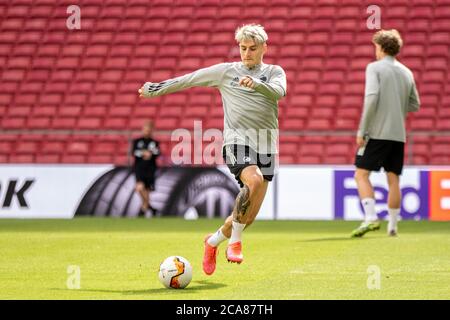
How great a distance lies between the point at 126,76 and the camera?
22.8 metres

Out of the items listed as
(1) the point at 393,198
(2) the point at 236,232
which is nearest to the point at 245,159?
(2) the point at 236,232

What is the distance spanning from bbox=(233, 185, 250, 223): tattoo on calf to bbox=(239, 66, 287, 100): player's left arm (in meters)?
0.76

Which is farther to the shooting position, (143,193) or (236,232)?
(143,193)

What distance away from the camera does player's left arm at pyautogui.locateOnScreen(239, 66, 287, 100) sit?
25.9 ft

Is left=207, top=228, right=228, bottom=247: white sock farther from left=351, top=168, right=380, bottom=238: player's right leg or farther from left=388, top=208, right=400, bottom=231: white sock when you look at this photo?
left=388, top=208, right=400, bottom=231: white sock

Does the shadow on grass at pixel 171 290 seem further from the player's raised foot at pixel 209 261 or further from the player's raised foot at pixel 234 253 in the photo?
the player's raised foot at pixel 234 253

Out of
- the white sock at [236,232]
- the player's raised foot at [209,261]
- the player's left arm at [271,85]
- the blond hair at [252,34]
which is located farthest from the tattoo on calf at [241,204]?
the blond hair at [252,34]

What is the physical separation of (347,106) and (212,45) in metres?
3.64

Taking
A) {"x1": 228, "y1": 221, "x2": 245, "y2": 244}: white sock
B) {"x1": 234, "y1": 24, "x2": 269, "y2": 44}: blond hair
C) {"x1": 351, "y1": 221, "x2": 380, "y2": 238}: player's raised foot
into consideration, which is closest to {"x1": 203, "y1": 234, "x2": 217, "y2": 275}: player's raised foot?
{"x1": 228, "y1": 221, "x2": 245, "y2": 244}: white sock

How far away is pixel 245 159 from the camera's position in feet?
27.5

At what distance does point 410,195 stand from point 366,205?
15.3ft

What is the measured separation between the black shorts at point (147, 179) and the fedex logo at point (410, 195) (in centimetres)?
307

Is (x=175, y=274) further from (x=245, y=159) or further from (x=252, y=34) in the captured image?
(x=252, y=34)
